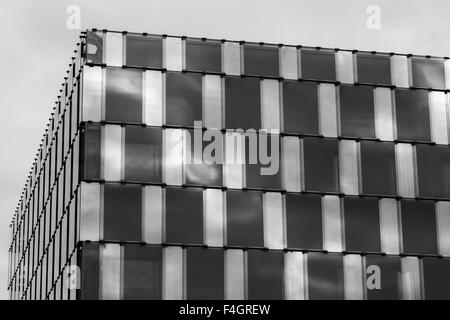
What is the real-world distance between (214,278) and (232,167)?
5263 millimetres

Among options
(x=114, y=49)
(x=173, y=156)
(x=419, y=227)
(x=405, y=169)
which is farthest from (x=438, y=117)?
(x=114, y=49)

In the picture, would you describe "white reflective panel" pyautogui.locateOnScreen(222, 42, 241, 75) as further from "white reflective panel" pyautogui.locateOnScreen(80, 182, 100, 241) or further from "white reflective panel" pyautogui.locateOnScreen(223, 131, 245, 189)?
"white reflective panel" pyautogui.locateOnScreen(80, 182, 100, 241)

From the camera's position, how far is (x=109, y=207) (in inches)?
2308

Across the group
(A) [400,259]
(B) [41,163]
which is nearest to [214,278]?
(A) [400,259]

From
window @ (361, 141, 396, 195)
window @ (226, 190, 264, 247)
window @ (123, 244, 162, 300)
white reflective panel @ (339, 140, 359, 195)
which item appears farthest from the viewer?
window @ (361, 141, 396, 195)

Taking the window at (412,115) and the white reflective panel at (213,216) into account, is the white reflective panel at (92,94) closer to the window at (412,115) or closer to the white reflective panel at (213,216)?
the white reflective panel at (213,216)

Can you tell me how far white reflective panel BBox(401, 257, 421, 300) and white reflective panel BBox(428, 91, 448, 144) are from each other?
20.2 feet

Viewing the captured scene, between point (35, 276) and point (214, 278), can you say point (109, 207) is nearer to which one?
point (214, 278)

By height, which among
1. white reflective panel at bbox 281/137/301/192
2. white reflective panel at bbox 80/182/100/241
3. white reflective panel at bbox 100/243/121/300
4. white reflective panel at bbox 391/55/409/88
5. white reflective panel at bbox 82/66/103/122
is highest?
white reflective panel at bbox 391/55/409/88

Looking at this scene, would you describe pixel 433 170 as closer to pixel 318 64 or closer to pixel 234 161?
pixel 318 64

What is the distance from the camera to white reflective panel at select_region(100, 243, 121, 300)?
2267 inches

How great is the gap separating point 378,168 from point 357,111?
2.95 m

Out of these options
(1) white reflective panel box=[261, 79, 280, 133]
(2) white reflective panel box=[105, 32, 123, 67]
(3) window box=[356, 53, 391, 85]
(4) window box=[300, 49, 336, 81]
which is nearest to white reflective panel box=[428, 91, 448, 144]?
(3) window box=[356, 53, 391, 85]
